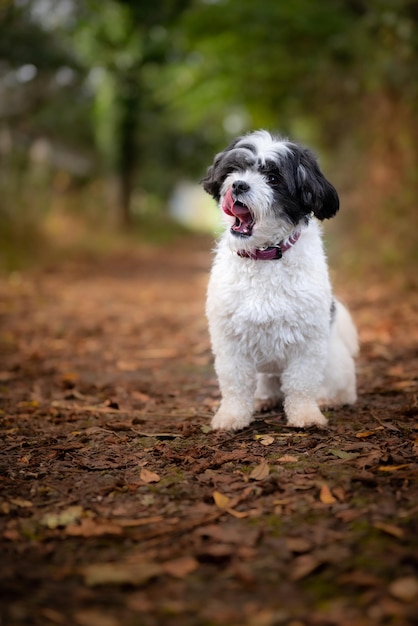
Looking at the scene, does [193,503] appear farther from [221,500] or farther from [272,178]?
[272,178]

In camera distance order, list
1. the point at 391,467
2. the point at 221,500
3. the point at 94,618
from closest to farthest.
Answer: the point at 94,618 → the point at 221,500 → the point at 391,467

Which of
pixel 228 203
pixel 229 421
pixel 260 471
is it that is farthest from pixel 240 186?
pixel 260 471

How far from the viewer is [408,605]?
1996mm

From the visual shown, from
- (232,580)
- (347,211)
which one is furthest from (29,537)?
(347,211)

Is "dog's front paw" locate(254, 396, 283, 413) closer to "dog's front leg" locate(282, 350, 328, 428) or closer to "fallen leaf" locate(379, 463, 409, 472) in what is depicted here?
"dog's front leg" locate(282, 350, 328, 428)

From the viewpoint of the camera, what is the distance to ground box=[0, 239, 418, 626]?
2.10 meters

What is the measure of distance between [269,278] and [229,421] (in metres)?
0.81

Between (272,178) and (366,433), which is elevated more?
(272,178)

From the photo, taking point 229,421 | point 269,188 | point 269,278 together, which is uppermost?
point 269,188

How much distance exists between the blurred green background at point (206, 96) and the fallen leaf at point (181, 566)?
4.73m

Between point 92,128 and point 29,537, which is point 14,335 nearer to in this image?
point 29,537

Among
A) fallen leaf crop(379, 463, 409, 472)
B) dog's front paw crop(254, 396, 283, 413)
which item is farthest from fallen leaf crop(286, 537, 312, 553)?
dog's front paw crop(254, 396, 283, 413)

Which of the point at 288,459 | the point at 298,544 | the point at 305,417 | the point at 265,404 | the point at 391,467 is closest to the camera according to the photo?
the point at 298,544

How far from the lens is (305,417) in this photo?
12.6 ft
